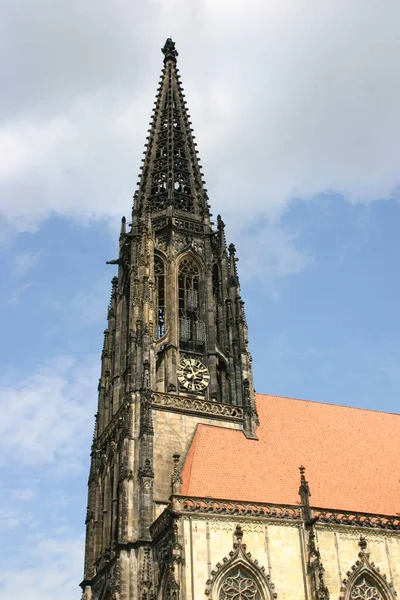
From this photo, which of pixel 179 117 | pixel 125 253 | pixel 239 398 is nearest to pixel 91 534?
pixel 239 398

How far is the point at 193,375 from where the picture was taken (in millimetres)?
33250

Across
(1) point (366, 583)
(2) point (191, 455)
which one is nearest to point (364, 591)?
(1) point (366, 583)

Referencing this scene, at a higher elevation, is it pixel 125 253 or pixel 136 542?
pixel 125 253

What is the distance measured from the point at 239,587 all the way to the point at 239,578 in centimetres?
29

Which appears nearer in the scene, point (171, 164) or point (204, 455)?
point (204, 455)

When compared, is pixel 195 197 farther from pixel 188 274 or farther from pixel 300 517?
pixel 300 517

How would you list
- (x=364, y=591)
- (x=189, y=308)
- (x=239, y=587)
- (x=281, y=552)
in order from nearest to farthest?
(x=239, y=587) → (x=281, y=552) → (x=364, y=591) → (x=189, y=308)

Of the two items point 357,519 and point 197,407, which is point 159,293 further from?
point 357,519

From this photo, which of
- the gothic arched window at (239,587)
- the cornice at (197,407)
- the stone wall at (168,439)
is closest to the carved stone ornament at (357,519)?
the gothic arched window at (239,587)

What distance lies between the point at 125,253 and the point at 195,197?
4632 mm

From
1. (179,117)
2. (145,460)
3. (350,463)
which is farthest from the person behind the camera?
(179,117)

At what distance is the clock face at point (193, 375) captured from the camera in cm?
3288

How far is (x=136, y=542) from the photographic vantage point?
27078 millimetres

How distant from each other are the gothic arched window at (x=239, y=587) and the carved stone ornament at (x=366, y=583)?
329 centimetres
